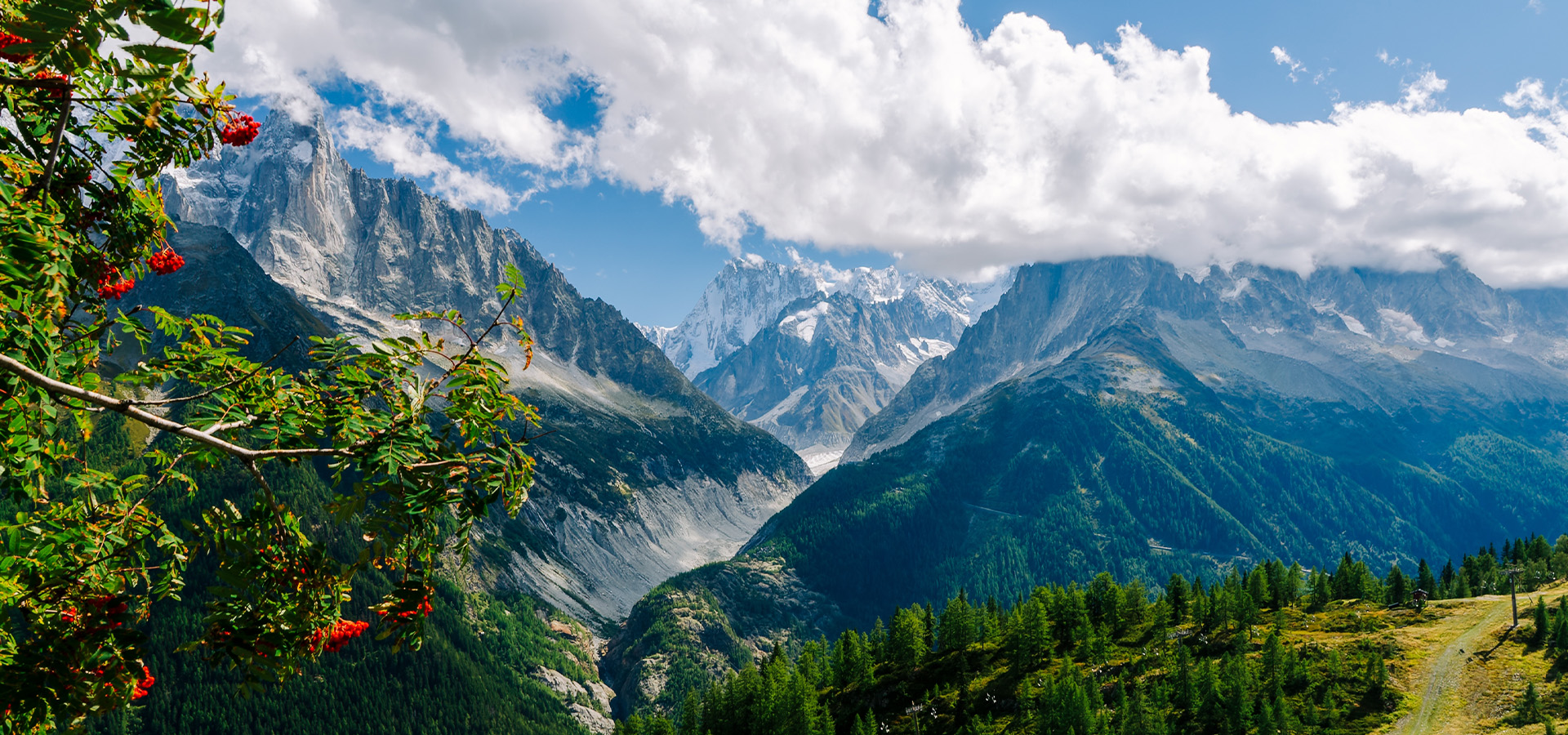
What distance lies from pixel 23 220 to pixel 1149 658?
379 feet

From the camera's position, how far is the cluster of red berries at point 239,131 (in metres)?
7.84

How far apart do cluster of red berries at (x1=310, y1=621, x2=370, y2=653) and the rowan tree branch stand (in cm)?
250

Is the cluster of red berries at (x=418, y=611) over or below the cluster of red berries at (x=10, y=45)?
below

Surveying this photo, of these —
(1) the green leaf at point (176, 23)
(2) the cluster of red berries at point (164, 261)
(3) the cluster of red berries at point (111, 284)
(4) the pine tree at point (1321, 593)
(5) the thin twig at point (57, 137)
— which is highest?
(1) the green leaf at point (176, 23)

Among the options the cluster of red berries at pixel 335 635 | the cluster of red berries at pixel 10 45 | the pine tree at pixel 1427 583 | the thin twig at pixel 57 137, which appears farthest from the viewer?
the pine tree at pixel 1427 583

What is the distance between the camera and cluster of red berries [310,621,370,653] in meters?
7.55

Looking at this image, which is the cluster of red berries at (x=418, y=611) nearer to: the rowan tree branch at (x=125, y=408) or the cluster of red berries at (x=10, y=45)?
the rowan tree branch at (x=125, y=408)

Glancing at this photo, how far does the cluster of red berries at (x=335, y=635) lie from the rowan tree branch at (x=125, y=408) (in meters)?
2.50

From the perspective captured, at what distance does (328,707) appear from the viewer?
16012cm

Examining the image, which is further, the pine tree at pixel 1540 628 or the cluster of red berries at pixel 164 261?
the pine tree at pixel 1540 628

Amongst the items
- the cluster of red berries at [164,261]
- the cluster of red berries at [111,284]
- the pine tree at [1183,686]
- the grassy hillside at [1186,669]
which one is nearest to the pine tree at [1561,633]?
the grassy hillside at [1186,669]

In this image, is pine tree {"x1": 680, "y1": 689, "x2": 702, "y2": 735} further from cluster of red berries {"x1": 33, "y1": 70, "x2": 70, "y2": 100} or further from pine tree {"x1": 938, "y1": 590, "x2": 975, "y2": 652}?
cluster of red berries {"x1": 33, "y1": 70, "x2": 70, "y2": 100}

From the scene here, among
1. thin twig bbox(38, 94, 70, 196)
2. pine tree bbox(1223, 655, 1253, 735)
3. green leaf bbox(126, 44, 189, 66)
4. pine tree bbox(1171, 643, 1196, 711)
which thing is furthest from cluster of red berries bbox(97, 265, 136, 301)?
pine tree bbox(1171, 643, 1196, 711)

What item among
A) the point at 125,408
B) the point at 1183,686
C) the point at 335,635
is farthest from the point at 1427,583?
the point at 125,408
